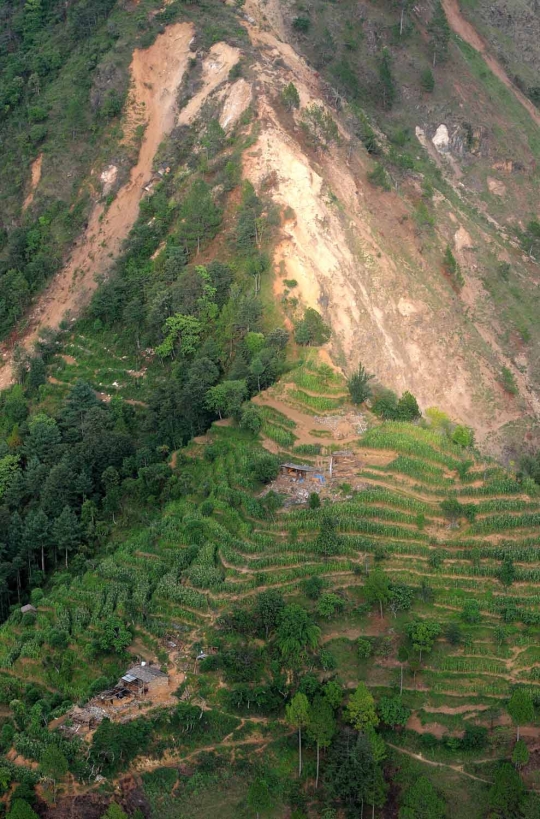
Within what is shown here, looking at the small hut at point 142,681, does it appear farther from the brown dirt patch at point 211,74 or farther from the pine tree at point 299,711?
the brown dirt patch at point 211,74

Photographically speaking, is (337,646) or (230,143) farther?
(230,143)

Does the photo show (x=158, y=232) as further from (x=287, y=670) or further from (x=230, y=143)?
(x=287, y=670)

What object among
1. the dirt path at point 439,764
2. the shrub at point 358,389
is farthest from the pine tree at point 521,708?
the shrub at point 358,389

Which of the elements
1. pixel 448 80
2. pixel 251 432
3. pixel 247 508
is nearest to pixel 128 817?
A: pixel 247 508

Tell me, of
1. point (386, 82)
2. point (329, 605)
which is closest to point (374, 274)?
point (386, 82)

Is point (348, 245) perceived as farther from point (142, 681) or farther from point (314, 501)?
point (142, 681)

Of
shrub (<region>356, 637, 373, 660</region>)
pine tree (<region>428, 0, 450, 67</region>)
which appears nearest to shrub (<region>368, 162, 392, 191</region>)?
pine tree (<region>428, 0, 450, 67</region>)
